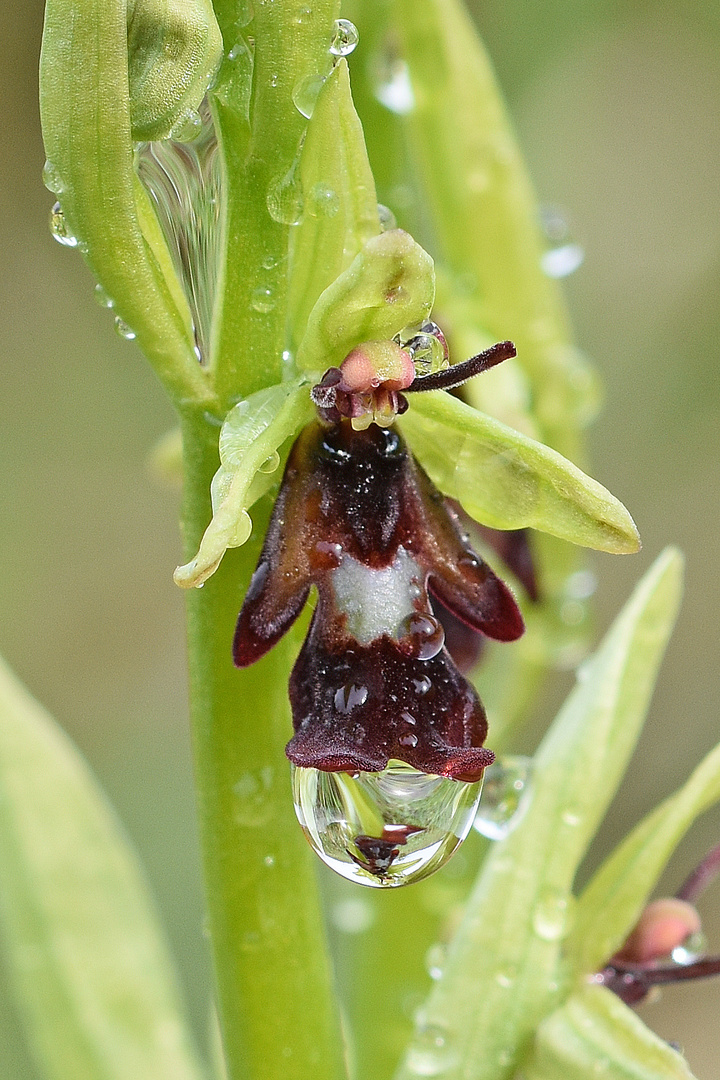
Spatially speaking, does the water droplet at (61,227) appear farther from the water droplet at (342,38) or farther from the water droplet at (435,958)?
the water droplet at (435,958)

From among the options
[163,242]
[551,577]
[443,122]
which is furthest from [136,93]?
[551,577]

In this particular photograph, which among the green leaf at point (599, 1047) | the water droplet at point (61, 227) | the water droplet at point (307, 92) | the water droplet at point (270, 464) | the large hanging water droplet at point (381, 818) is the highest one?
the water droplet at point (307, 92)

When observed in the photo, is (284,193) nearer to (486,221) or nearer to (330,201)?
(330,201)

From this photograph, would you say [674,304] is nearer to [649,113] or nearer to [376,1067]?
[649,113]

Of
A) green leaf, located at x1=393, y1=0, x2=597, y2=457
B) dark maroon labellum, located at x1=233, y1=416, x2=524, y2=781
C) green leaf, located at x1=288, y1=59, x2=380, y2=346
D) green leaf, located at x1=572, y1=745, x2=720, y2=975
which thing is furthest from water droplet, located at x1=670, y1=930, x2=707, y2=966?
green leaf, located at x1=288, y1=59, x2=380, y2=346

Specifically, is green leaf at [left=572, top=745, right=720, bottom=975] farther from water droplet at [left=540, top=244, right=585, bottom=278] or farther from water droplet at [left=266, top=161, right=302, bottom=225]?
water droplet at [left=540, top=244, right=585, bottom=278]

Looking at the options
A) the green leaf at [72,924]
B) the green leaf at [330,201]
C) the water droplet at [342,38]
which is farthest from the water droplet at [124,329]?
the green leaf at [72,924]
